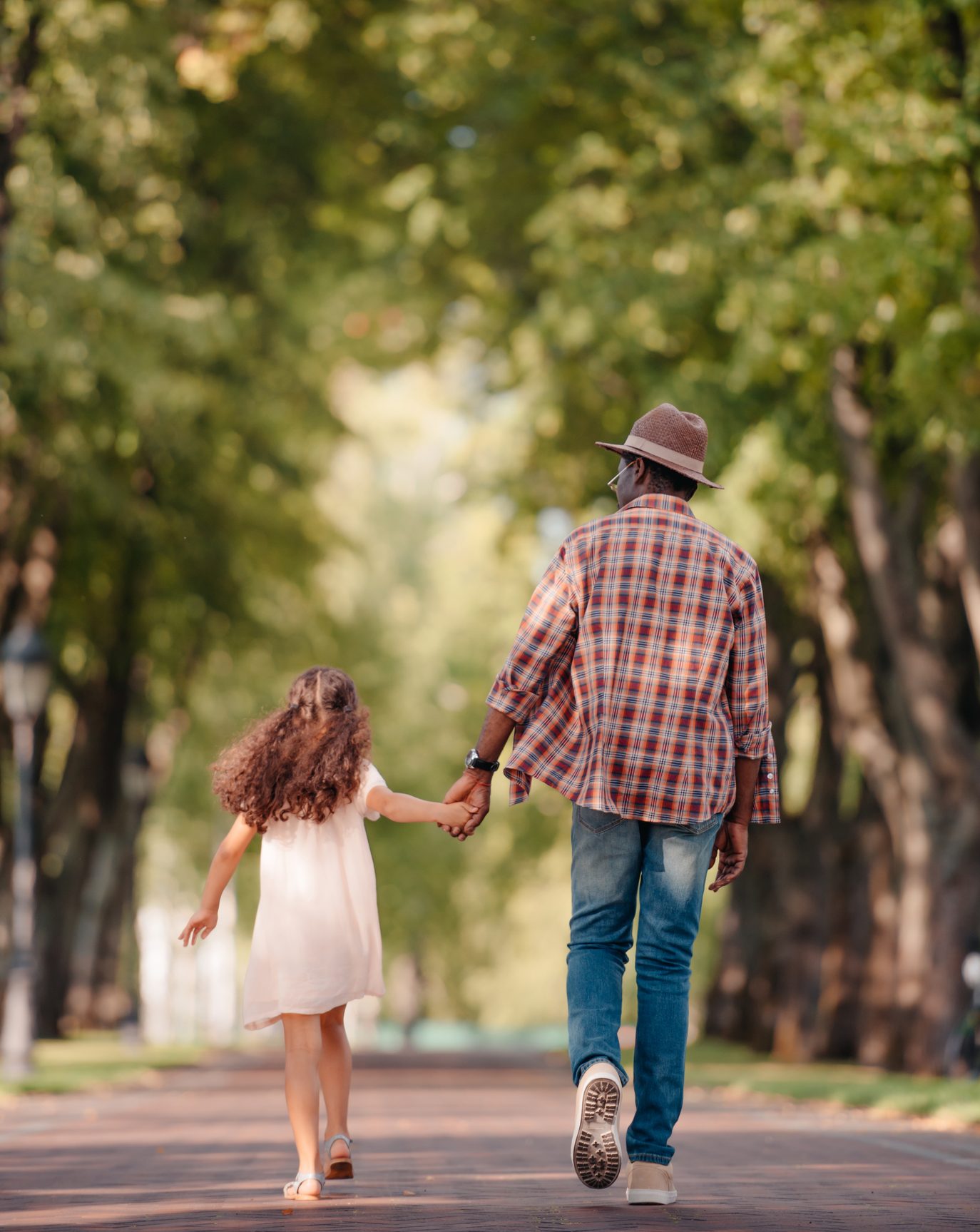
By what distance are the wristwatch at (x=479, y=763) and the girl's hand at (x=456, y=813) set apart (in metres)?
0.17

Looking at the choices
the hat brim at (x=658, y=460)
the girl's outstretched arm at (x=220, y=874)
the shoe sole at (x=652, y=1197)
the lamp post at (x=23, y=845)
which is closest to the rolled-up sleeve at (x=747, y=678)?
the hat brim at (x=658, y=460)

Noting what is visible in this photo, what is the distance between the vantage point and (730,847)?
6922 millimetres

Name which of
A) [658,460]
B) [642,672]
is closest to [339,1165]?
[642,672]

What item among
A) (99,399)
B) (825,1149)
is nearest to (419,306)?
(99,399)

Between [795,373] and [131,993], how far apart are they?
14.5m

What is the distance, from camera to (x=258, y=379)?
2486cm

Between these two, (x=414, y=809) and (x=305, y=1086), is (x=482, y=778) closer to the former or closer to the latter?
(x=414, y=809)

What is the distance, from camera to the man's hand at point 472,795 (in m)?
6.99

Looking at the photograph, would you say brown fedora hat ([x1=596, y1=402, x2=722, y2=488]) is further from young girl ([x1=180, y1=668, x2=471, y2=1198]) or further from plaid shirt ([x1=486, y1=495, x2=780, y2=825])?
young girl ([x1=180, y1=668, x2=471, y2=1198])

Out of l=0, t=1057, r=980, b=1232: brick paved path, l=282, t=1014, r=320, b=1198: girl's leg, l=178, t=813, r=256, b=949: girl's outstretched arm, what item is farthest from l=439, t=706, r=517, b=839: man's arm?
l=0, t=1057, r=980, b=1232: brick paved path

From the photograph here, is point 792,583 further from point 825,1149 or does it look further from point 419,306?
point 825,1149

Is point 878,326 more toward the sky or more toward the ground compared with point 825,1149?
more toward the sky

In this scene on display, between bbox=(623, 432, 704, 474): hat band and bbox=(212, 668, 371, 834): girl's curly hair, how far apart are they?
122 cm

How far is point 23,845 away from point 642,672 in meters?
12.7
